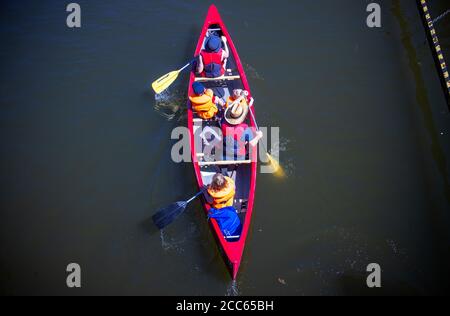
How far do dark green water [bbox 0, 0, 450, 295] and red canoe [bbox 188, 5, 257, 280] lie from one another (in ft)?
1.62

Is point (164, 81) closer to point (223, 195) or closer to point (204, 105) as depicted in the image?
point (204, 105)

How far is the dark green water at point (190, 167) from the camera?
696 centimetres

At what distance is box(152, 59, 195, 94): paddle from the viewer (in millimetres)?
8654

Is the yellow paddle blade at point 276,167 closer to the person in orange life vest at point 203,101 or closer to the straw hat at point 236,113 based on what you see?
the straw hat at point 236,113

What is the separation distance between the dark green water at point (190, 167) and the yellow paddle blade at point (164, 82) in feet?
1.32

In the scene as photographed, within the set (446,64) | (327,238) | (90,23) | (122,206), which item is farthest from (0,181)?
(446,64)

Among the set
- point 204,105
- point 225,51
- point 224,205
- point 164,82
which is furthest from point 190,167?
point 225,51

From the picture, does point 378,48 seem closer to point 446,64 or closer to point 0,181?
point 446,64

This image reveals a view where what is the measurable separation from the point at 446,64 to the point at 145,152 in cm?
737

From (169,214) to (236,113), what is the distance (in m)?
2.31

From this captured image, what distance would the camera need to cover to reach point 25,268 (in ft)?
23.5

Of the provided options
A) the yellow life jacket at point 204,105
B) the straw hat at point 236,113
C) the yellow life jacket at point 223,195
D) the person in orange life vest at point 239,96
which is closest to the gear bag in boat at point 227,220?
the yellow life jacket at point 223,195

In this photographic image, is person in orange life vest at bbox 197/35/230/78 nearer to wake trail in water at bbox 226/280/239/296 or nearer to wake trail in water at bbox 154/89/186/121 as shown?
wake trail in water at bbox 154/89/186/121

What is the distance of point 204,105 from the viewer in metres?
7.48
